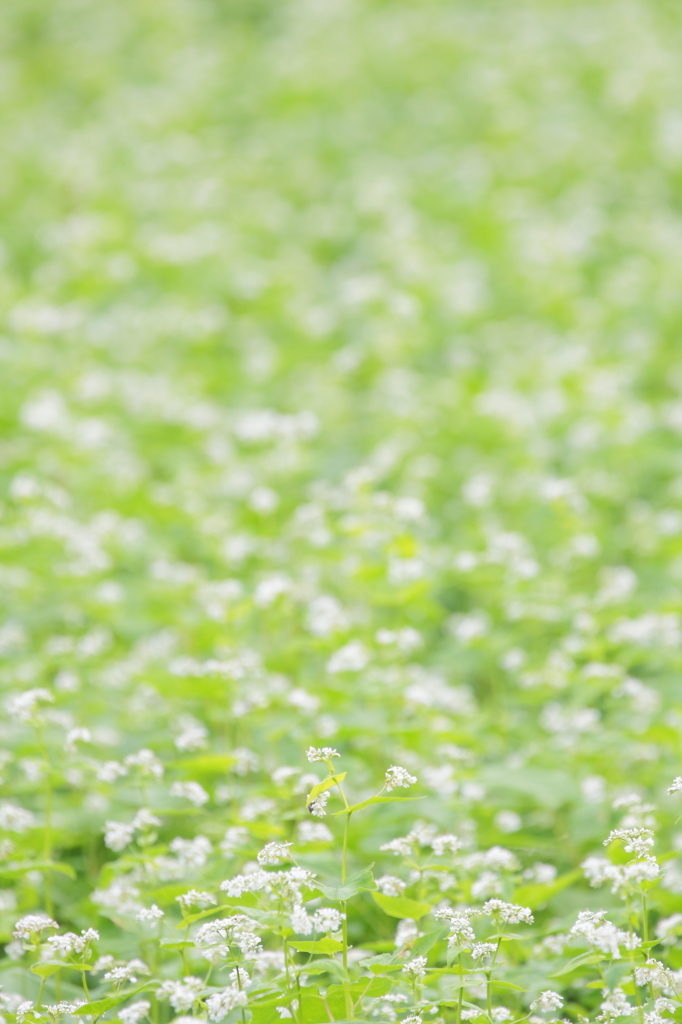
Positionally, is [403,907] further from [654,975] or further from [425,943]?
[654,975]

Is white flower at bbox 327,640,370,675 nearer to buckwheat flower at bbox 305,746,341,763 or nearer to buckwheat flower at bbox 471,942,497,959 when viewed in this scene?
buckwheat flower at bbox 305,746,341,763

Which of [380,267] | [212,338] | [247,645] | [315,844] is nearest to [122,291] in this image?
[212,338]

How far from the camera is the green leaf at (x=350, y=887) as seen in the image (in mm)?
2391

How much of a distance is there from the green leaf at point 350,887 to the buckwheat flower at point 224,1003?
0.98ft

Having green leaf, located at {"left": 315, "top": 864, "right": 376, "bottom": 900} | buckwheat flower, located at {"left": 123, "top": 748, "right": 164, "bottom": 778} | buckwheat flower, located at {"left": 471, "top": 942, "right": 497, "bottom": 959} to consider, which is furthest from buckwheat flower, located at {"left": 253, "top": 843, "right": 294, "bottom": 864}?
buckwheat flower, located at {"left": 123, "top": 748, "right": 164, "bottom": 778}

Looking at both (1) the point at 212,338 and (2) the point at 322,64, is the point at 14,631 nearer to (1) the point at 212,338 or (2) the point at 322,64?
(1) the point at 212,338

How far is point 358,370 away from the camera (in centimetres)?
790

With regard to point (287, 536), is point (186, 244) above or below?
above

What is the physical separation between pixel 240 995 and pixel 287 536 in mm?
3277

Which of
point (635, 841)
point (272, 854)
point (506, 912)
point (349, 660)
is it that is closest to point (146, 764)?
point (272, 854)

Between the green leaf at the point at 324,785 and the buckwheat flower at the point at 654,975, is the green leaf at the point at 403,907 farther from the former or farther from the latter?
the buckwheat flower at the point at 654,975

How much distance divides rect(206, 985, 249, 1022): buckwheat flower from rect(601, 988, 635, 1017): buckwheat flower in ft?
2.89

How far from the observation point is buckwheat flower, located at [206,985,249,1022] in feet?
7.87

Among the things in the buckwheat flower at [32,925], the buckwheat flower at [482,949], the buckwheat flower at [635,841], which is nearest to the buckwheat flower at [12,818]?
the buckwheat flower at [32,925]
